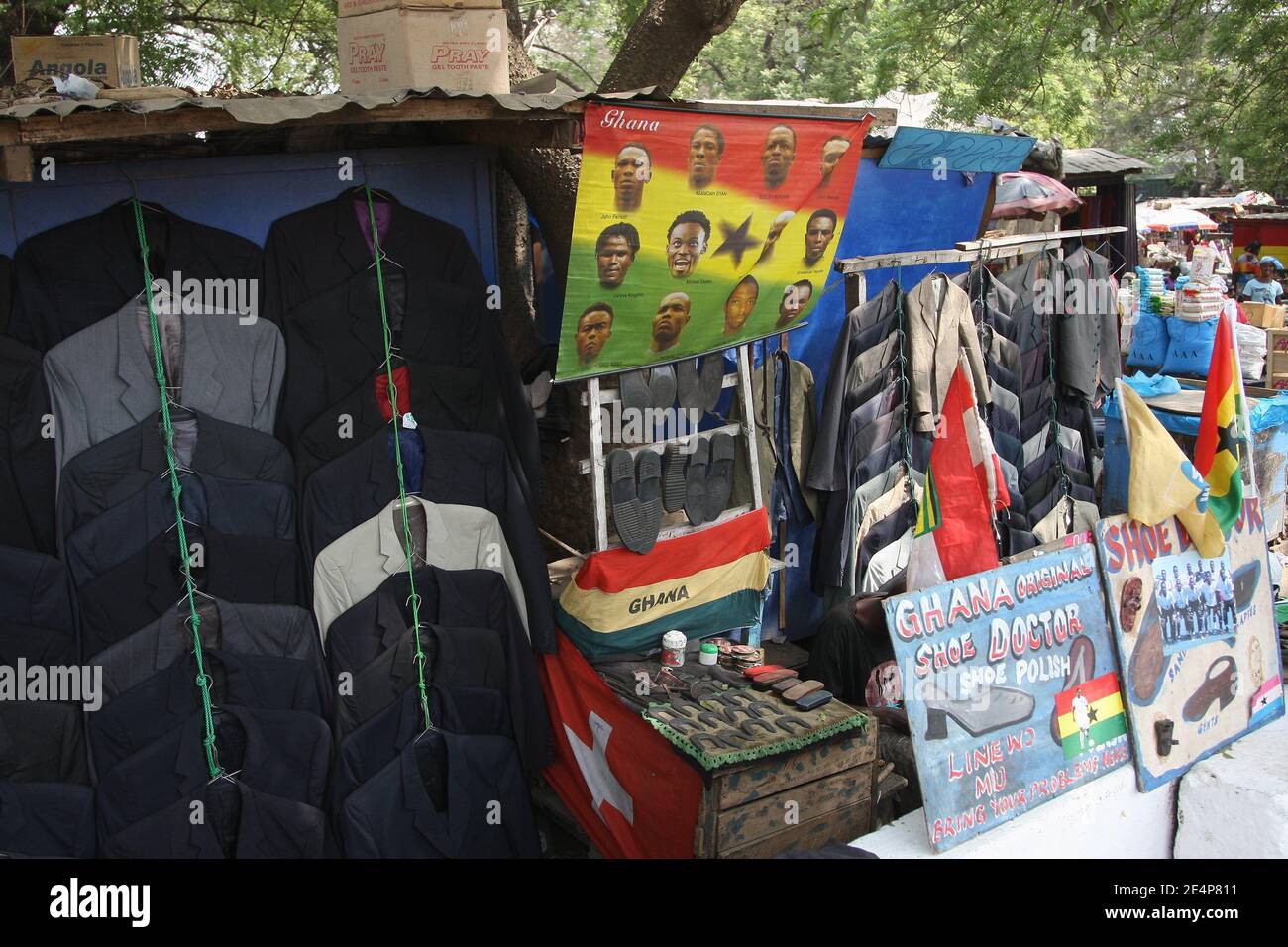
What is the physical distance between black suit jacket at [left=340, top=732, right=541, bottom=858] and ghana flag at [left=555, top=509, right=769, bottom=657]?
601mm

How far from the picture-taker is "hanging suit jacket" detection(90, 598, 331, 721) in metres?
3.80

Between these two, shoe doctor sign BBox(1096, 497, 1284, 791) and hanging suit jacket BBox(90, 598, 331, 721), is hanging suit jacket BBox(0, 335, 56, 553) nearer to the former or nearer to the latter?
hanging suit jacket BBox(90, 598, 331, 721)

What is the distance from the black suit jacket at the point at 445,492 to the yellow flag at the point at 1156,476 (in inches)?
93.5

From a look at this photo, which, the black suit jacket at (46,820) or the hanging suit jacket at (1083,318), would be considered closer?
the black suit jacket at (46,820)

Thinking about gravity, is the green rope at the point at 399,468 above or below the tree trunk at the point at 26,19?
below

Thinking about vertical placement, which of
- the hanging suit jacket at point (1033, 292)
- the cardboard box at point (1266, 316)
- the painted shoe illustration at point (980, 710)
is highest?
the hanging suit jacket at point (1033, 292)

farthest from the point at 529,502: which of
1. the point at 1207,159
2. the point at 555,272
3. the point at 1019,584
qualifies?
the point at 1207,159

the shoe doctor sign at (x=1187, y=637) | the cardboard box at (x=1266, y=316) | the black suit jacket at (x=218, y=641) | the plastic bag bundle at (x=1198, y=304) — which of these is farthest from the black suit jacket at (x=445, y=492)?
the cardboard box at (x=1266, y=316)

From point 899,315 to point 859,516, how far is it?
1.04 metres

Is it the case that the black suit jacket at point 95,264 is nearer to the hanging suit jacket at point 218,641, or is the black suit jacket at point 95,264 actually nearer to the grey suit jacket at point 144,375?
the grey suit jacket at point 144,375

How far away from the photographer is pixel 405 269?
4168 mm

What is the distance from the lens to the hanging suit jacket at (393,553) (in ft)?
13.4

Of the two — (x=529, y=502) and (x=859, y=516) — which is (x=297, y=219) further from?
(x=859, y=516)

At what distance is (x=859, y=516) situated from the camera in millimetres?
5562
